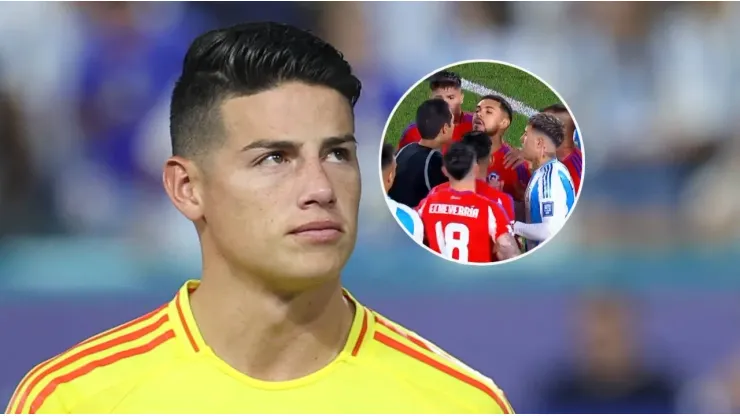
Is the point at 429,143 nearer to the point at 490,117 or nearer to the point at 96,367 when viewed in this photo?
the point at 490,117

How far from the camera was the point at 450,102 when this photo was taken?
2873mm

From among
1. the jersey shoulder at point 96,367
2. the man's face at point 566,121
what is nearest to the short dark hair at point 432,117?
the man's face at point 566,121

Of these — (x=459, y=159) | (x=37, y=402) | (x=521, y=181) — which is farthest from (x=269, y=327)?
(x=521, y=181)

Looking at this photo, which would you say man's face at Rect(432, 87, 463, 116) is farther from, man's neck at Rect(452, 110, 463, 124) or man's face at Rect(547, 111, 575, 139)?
man's face at Rect(547, 111, 575, 139)

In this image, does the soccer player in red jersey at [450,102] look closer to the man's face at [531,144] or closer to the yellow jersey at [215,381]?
the man's face at [531,144]

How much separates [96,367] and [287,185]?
68cm

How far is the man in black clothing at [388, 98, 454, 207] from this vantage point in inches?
111

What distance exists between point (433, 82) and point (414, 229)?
0.45m

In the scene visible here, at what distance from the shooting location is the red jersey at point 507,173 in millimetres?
2828

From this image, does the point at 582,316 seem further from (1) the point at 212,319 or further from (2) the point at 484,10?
(1) the point at 212,319

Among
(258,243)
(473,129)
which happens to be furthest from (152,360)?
(473,129)

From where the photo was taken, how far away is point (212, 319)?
2.36 meters

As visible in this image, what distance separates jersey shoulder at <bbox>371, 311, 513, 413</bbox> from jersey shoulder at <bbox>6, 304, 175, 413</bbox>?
1.76ft

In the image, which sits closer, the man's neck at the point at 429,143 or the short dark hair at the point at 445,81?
the man's neck at the point at 429,143
